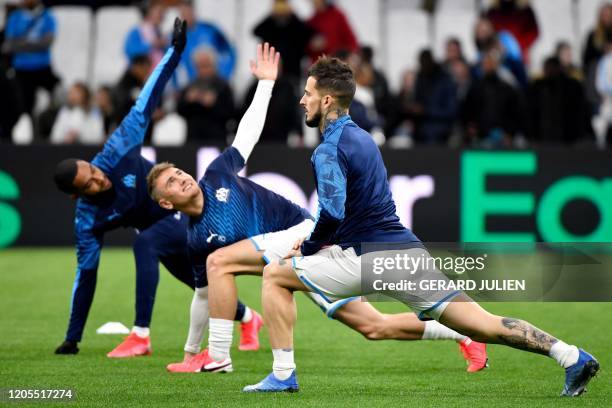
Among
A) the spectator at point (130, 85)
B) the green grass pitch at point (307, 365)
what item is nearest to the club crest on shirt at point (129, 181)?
the green grass pitch at point (307, 365)

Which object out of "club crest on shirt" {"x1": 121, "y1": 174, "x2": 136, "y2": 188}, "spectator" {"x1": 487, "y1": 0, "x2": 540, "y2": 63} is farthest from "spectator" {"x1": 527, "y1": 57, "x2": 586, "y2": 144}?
"club crest on shirt" {"x1": 121, "y1": 174, "x2": 136, "y2": 188}

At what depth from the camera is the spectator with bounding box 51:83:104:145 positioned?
18.2 m

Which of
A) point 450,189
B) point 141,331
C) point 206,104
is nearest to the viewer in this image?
point 141,331

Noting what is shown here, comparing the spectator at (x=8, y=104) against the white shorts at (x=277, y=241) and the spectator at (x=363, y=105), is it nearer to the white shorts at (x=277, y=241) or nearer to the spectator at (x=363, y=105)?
the spectator at (x=363, y=105)

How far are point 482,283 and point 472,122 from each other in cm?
1023

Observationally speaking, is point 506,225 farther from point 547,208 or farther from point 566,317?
point 566,317

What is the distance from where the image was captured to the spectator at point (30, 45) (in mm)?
18094

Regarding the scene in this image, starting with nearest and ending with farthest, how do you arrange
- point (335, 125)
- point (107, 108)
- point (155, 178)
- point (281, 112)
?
point (335, 125)
point (155, 178)
point (281, 112)
point (107, 108)

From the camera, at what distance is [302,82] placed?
18.6 meters

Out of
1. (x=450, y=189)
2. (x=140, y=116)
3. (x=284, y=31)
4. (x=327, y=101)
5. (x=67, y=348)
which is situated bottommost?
(x=67, y=348)

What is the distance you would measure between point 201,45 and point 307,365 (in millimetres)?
9933

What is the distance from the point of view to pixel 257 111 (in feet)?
29.1

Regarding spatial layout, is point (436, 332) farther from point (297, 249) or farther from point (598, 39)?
point (598, 39)

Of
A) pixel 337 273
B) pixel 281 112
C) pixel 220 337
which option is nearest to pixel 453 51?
pixel 281 112
